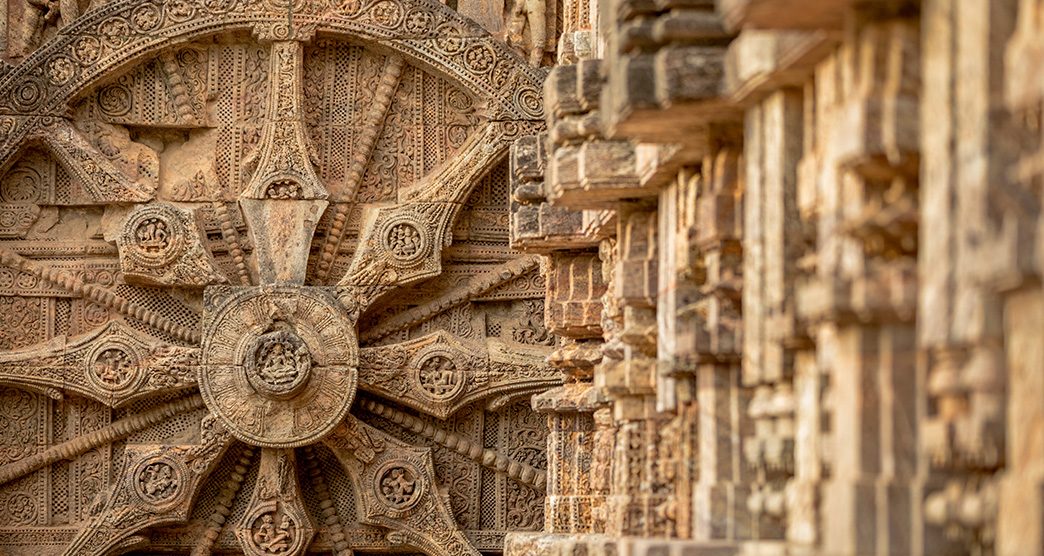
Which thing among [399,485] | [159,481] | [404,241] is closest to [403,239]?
[404,241]

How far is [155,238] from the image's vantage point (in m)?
17.8

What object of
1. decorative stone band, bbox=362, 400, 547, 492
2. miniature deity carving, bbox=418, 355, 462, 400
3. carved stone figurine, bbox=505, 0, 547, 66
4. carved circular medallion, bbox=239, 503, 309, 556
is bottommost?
carved circular medallion, bbox=239, 503, 309, 556

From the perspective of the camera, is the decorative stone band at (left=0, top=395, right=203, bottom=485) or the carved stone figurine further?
the carved stone figurine

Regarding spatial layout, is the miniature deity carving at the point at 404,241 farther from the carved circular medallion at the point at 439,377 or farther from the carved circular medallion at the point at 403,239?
the carved circular medallion at the point at 439,377

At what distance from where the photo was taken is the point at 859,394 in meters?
7.14

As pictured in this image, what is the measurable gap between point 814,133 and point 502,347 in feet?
32.4

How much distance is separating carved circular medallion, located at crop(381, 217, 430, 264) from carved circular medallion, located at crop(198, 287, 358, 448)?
0.53m

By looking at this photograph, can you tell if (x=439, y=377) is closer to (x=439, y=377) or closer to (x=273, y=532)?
(x=439, y=377)

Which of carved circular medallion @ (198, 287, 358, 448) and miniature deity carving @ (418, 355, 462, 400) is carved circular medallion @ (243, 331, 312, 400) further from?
miniature deity carving @ (418, 355, 462, 400)

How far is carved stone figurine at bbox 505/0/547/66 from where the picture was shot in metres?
18.3

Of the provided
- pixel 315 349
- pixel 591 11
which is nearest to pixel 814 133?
pixel 591 11

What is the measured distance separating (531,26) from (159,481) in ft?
13.6

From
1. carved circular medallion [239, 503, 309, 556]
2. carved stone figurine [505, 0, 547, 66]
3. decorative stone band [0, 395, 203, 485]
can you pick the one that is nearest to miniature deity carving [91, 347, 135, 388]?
decorative stone band [0, 395, 203, 485]

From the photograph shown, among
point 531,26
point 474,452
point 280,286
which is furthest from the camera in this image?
point 531,26
